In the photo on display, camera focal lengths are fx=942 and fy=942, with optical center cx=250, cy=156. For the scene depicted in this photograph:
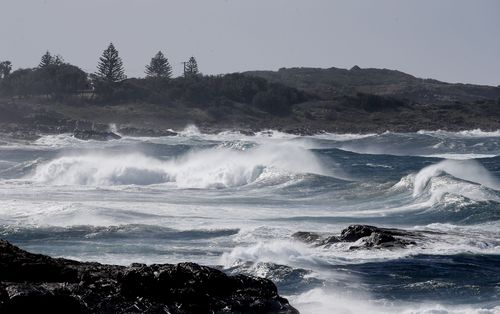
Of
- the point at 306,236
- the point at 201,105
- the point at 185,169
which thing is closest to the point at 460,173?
the point at 185,169

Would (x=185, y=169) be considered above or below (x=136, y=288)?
above

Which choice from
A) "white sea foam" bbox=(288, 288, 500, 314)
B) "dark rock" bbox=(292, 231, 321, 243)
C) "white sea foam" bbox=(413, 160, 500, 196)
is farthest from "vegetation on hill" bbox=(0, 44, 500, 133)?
"white sea foam" bbox=(288, 288, 500, 314)

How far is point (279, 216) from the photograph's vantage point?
27.8m

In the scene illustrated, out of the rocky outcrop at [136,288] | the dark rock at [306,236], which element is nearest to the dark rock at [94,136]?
the dark rock at [306,236]

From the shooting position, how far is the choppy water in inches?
648

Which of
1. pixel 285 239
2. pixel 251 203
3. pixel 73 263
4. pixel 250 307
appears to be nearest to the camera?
pixel 250 307

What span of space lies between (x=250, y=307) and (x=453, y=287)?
559cm

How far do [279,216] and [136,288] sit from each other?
52.3 ft

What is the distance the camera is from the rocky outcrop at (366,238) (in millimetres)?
20016

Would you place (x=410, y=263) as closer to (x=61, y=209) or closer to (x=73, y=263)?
(x=73, y=263)

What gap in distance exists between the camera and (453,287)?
53.6 feet

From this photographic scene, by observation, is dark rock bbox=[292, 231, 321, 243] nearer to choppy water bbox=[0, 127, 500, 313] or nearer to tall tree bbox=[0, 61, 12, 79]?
choppy water bbox=[0, 127, 500, 313]

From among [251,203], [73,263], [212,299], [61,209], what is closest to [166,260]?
[73,263]

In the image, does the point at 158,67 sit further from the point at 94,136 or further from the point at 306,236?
the point at 306,236
